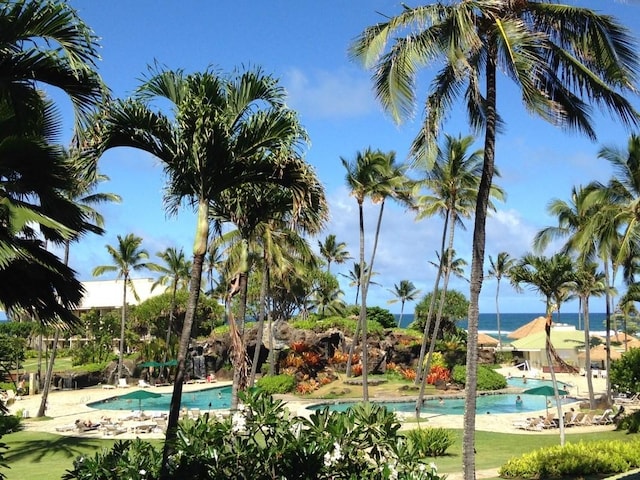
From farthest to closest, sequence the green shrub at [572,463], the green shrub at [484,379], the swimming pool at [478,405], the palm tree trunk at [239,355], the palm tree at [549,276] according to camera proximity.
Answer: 1. the green shrub at [484,379]
2. the swimming pool at [478,405]
3. the palm tree at [549,276]
4. the green shrub at [572,463]
5. the palm tree trunk at [239,355]

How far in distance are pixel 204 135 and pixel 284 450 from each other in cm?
428

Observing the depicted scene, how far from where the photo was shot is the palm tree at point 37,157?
19.7 feet

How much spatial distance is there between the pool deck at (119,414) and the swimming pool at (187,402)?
0.58 m

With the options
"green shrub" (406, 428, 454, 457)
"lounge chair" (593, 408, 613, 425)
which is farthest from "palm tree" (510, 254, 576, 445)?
"lounge chair" (593, 408, 613, 425)

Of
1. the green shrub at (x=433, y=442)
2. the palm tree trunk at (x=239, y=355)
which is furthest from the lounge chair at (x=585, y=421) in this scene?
the palm tree trunk at (x=239, y=355)

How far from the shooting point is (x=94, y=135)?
7930mm

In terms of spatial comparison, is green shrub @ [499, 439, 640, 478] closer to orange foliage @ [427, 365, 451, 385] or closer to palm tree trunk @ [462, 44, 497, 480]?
palm tree trunk @ [462, 44, 497, 480]

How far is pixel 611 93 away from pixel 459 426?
15623 millimetres

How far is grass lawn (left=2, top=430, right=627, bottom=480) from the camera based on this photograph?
1421 centimetres

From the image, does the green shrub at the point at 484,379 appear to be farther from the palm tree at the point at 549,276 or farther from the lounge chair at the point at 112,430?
the lounge chair at the point at 112,430

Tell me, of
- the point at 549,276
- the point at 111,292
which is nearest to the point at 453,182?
the point at 549,276

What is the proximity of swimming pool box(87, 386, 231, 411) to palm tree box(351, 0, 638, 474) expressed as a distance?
22.7 m

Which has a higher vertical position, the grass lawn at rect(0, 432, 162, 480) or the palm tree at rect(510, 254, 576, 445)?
the palm tree at rect(510, 254, 576, 445)

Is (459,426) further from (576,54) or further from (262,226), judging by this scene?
(576,54)
